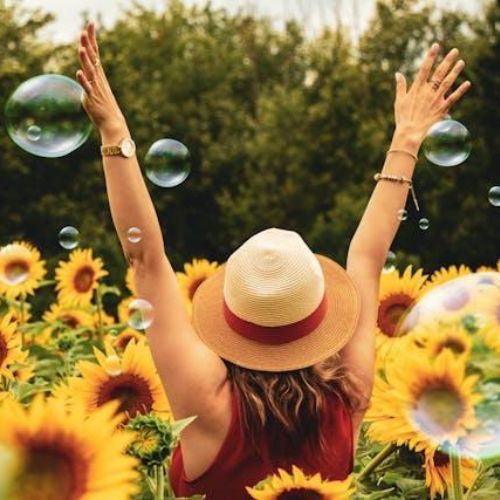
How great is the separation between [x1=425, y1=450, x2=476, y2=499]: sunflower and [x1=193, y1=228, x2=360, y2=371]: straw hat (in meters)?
0.30

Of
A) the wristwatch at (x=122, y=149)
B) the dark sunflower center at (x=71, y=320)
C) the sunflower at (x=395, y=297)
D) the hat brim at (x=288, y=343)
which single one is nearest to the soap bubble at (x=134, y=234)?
the wristwatch at (x=122, y=149)

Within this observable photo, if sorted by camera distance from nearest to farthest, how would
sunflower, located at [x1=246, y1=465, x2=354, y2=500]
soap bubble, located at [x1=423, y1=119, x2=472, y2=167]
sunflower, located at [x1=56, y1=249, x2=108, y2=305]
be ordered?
sunflower, located at [x1=246, y1=465, x2=354, y2=500] < soap bubble, located at [x1=423, y1=119, x2=472, y2=167] < sunflower, located at [x1=56, y1=249, x2=108, y2=305]

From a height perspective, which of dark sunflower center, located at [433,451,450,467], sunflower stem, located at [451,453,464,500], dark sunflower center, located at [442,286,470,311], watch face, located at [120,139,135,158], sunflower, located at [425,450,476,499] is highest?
watch face, located at [120,139,135,158]

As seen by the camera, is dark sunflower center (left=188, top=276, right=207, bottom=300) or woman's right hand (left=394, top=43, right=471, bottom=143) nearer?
woman's right hand (left=394, top=43, right=471, bottom=143)

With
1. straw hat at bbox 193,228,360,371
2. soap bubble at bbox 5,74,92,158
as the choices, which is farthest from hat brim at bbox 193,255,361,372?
soap bubble at bbox 5,74,92,158

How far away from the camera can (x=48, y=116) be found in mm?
3346

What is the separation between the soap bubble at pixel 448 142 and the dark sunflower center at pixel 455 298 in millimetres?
1895

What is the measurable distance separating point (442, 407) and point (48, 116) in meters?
2.12

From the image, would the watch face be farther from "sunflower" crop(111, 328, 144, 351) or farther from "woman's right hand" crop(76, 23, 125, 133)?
"sunflower" crop(111, 328, 144, 351)

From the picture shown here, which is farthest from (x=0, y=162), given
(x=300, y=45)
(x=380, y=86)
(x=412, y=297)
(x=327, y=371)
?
(x=300, y=45)

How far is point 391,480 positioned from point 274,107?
19.9 m

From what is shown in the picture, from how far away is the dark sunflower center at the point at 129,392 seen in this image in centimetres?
239

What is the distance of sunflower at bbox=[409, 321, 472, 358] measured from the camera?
169 centimetres

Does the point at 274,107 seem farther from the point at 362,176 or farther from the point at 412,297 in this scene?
the point at 412,297
